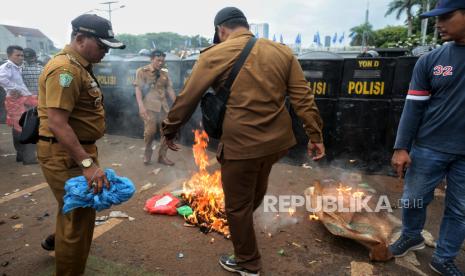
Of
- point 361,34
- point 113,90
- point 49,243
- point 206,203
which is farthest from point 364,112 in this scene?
point 361,34

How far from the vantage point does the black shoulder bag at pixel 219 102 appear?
2521mm

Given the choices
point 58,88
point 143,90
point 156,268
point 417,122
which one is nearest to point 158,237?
point 156,268

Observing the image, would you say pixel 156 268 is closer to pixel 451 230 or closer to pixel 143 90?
pixel 451 230

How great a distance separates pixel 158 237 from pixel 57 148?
1.65m

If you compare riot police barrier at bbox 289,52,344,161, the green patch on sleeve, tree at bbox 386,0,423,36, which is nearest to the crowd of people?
the green patch on sleeve

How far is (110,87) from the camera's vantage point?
845cm

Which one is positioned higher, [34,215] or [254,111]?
[254,111]

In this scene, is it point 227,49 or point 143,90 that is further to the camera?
point 143,90

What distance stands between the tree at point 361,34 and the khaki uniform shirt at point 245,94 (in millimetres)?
58940

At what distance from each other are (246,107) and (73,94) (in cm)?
124

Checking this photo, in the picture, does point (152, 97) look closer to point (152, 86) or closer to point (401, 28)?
point (152, 86)

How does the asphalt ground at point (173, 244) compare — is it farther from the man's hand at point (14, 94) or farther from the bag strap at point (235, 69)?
the man's hand at point (14, 94)

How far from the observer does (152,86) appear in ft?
20.5

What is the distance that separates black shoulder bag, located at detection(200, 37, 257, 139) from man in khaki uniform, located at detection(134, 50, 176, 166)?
12.2 ft
